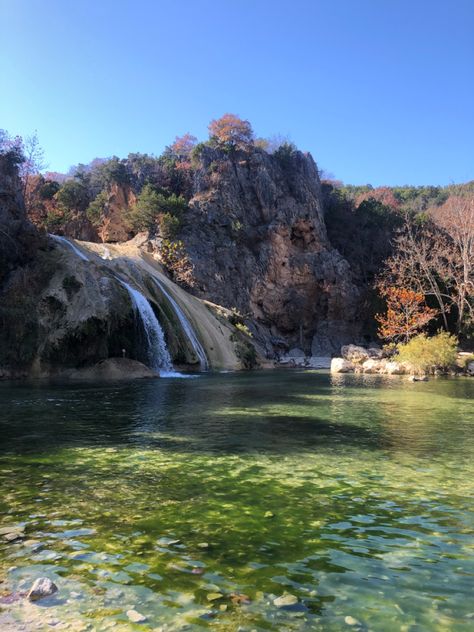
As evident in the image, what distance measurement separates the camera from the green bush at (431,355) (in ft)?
87.1

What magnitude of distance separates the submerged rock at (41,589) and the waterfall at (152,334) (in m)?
22.4

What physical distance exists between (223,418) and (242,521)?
20.5 ft

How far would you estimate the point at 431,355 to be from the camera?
26.6 m

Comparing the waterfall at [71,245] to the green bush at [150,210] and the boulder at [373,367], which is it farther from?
the green bush at [150,210]

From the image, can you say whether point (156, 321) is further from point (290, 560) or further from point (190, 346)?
point (290, 560)

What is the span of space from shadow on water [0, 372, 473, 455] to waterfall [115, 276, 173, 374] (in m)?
8.33

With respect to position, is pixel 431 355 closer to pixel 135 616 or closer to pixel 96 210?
pixel 135 616

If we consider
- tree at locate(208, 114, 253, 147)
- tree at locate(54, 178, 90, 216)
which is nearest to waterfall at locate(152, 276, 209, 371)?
tree at locate(54, 178, 90, 216)

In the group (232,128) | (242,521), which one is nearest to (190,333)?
(242,521)

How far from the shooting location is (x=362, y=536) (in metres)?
4.30

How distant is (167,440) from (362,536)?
4619 mm

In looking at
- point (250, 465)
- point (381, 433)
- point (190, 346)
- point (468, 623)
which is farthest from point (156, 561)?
point (190, 346)

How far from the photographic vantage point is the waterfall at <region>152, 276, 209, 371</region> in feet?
95.4

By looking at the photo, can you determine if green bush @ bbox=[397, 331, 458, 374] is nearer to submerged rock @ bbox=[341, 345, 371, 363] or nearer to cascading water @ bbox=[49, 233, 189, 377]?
submerged rock @ bbox=[341, 345, 371, 363]
